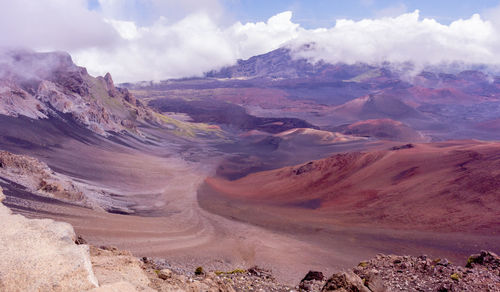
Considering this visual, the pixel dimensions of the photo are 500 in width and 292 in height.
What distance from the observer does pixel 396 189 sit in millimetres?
26094

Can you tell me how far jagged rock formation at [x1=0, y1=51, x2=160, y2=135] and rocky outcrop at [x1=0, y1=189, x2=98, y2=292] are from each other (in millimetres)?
35141

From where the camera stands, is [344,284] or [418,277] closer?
[344,284]

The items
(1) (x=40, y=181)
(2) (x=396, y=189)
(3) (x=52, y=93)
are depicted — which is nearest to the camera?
(1) (x=40, y=181)

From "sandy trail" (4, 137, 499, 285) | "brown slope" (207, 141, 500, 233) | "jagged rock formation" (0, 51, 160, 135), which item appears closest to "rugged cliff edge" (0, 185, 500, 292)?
"sandy trail" (4, 137, 499, 285)

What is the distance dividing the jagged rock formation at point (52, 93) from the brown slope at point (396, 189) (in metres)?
Result: 21.4

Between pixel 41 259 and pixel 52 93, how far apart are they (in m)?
46.1

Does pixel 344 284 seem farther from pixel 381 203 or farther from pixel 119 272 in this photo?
pixel 381 203

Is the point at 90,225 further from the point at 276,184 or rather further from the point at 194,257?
the point at 276,184

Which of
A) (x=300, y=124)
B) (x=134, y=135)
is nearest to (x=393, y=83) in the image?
(x=300, y=124)

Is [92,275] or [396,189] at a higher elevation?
[92,275]

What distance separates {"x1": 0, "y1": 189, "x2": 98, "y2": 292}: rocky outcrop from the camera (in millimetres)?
4691

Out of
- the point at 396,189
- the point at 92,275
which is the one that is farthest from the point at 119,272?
the point at 396,189

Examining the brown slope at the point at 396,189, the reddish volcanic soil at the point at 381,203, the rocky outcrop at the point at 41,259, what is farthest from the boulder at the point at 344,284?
the brown slope at the point at 396,189

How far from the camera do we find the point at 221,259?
1612cm
